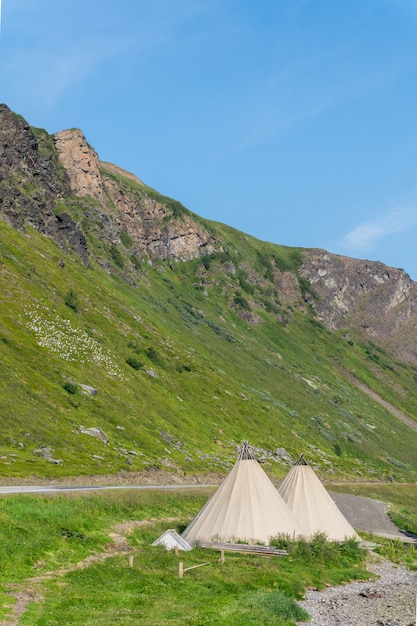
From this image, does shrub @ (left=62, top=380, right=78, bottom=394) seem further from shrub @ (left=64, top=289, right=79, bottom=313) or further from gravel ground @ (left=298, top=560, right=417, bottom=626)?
gravel ground @ (left=298, top=560, right=417, bottom=626)

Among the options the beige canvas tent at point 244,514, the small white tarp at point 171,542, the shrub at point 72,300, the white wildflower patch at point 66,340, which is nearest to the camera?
the small white tarp at point 171,542

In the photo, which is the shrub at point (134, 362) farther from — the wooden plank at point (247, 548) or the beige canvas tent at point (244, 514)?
the wooden plank at point (247, 548)

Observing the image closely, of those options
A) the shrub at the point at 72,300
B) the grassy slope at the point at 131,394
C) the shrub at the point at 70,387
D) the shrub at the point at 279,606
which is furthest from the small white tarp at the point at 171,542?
the shrub at the point at 72,300

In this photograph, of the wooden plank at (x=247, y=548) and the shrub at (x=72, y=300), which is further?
A: the shrub at (x=72, y=300)

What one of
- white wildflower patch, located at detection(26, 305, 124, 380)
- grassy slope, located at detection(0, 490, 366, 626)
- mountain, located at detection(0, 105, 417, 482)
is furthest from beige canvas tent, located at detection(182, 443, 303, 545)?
white wildflower patch, located at detection(26, 305, 124, 380)

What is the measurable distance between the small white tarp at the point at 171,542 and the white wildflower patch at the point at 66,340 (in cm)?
7031

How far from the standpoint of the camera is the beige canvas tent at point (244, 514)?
47781mm

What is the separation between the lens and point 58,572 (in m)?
35.1

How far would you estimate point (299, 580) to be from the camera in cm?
3928

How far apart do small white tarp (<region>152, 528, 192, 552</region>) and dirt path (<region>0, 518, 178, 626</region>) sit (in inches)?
84.7

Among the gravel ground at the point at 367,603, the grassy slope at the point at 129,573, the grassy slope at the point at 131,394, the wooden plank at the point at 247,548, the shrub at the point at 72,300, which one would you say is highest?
the shrub at the point at 72,300

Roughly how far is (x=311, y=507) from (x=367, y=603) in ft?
64.4

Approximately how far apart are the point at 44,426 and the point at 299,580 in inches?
2015

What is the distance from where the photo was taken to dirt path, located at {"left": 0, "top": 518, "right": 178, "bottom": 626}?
28234mm
